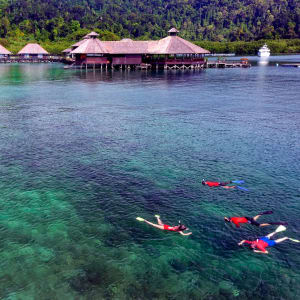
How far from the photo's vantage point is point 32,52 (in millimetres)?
132875

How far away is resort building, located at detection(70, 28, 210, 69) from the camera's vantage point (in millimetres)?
94188

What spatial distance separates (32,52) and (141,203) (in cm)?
13103

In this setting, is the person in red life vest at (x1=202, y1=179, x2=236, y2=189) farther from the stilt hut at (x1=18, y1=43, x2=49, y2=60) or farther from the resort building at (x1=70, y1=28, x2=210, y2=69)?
the stilt hut at (x1=18, y1=43, x2=49, y2=60)

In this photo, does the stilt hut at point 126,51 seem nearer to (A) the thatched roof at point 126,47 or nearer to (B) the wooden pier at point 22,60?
(A) the thatched roof at point 126,47

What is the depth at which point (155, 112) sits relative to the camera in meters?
40.3

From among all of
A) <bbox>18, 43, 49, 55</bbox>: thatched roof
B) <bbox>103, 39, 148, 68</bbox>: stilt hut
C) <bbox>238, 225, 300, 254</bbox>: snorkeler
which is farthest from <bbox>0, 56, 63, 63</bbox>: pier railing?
<bbox>238, 225, 300, 254</bbox>: snorkeler

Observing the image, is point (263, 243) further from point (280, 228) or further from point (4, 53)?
point (4, 53)

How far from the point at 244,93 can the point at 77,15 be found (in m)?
168

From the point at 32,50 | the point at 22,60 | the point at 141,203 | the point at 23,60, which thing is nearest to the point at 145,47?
the point at 32,50

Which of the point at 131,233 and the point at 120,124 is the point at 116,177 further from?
the point at 120,124

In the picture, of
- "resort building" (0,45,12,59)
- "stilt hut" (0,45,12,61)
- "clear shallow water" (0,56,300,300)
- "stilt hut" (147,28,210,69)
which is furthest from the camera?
"resort building" (0,45,12,59)

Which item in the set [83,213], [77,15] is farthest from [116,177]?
[77,15]

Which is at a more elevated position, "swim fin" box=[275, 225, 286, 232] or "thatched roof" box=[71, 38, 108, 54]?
"thatched roof" box=[71, 38, 108, 54]

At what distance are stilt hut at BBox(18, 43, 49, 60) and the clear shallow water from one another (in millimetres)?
105733
